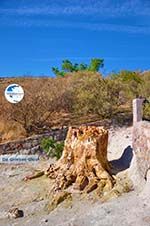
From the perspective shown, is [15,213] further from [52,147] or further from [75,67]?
[75,67]

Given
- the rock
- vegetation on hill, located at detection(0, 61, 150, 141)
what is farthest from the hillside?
the rock

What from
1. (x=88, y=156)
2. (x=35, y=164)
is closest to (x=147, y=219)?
(x=88, y=156)

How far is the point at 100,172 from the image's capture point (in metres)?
19.4

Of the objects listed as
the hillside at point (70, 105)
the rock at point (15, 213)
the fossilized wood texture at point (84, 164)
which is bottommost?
the rock at point (15, 213)

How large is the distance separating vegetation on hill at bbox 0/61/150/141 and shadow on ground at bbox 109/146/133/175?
5766 mm

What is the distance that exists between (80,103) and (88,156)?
1018cm

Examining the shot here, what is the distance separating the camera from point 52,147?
24.8 m

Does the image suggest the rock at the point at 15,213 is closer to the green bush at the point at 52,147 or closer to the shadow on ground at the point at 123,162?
the shadow on ground at the point at 123,162

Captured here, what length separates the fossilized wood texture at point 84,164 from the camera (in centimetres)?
1914

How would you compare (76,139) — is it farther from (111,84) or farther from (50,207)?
(111,84)

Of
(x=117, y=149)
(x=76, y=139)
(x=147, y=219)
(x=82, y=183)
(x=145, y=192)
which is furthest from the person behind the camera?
(x=117, y=149)

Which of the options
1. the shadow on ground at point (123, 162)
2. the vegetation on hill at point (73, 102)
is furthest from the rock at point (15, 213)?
the vegetation on hill at point (73, 102)

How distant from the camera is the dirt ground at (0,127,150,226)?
Answer: 15484mm

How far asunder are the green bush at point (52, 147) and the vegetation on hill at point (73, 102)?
3.21 meters
